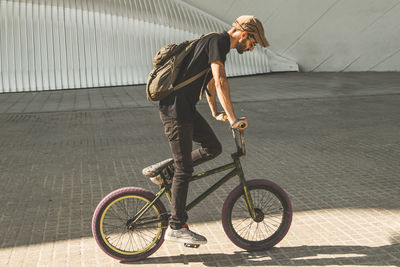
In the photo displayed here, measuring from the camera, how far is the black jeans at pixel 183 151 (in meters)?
3.86

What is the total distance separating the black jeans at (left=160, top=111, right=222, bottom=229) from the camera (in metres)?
3.86

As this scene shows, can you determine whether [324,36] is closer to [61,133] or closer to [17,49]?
[17,49]

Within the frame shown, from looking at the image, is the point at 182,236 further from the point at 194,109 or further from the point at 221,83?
the point at 221,83

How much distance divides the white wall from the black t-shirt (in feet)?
55.2

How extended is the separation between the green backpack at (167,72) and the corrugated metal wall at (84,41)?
51.5 ft

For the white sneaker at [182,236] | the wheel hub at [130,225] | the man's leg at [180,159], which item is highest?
the man's leg at [180,159]

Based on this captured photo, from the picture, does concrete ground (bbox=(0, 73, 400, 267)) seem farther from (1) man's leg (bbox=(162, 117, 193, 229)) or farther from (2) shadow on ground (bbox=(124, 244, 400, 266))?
(1) man's leg (bbox=(162, 117, 193, 229))

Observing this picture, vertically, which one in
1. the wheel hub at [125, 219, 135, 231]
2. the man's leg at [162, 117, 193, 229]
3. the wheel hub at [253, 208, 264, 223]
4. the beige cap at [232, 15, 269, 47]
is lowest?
the wheel hub at [125, 219, 135, 231]

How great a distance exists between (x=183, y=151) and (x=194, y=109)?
12.7 inches

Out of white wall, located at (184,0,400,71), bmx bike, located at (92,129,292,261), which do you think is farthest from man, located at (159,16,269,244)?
white wall, located at (184,0,400,71)

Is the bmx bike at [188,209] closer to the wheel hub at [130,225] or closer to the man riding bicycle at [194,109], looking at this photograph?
the wheel hub at [130,225]

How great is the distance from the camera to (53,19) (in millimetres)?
19344

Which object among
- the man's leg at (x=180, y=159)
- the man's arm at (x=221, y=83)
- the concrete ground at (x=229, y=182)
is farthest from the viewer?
the concrete ground at (x=229, y=182)

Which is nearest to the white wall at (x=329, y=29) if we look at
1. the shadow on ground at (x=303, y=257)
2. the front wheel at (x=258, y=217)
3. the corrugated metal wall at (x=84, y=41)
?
the corrugated metal wall at (x=84, y=41)
